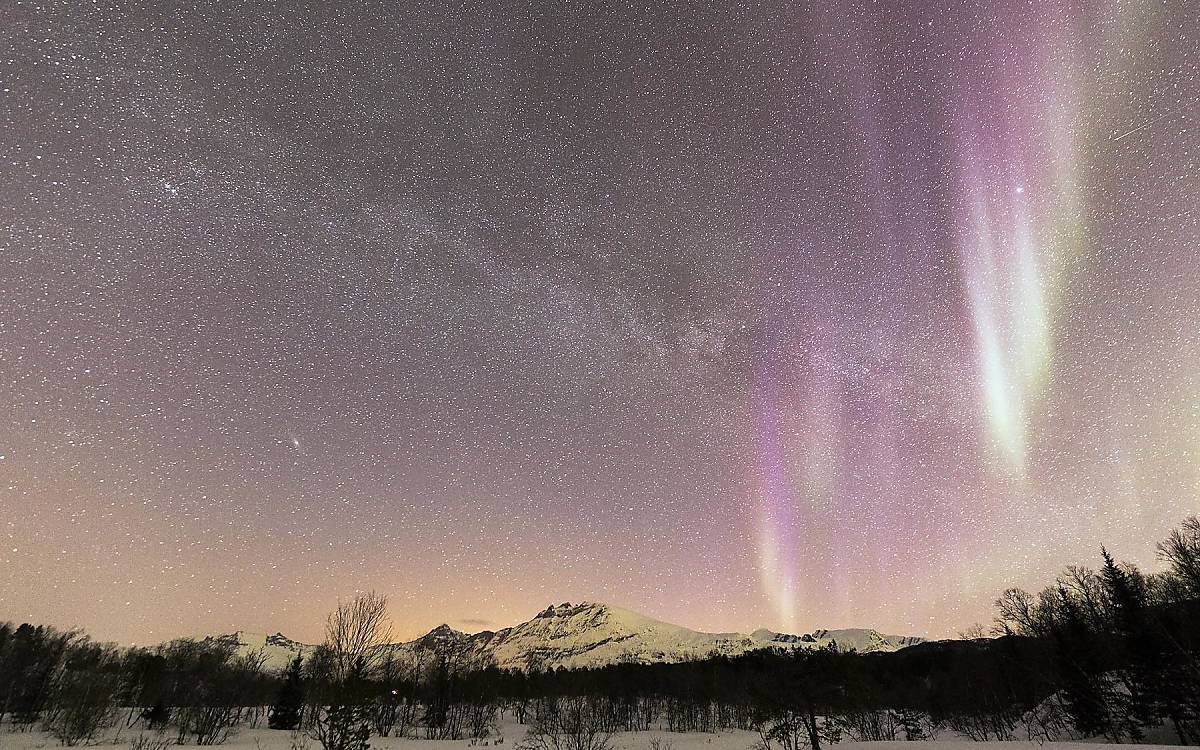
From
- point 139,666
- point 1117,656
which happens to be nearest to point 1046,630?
point 1117,656

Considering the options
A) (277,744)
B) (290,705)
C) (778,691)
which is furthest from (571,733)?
(290,705)

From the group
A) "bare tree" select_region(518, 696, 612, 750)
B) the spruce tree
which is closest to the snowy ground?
the spruce tree

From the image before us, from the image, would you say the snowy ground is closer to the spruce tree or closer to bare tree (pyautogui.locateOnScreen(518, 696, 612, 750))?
the spruce tree

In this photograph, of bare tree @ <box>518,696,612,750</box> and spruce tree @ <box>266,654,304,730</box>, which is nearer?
bare tree @ <box>518,696,612,750</box>

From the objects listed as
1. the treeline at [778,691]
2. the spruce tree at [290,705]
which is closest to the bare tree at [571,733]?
the treeline at [778,691]

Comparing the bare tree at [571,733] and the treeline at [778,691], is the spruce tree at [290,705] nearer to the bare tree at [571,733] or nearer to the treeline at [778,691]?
the treeline at [778,691]

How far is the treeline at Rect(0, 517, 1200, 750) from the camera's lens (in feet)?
116

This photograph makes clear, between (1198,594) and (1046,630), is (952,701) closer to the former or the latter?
(1046,630)

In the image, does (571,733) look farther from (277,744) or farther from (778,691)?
(277,744)

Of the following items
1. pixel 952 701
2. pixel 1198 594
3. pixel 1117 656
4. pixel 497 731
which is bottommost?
Answer: pixel 497 731

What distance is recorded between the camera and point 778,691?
42.8 meters

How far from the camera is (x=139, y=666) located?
83.9 meters

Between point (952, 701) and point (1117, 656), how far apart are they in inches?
1339

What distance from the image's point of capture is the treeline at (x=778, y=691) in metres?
35.3
